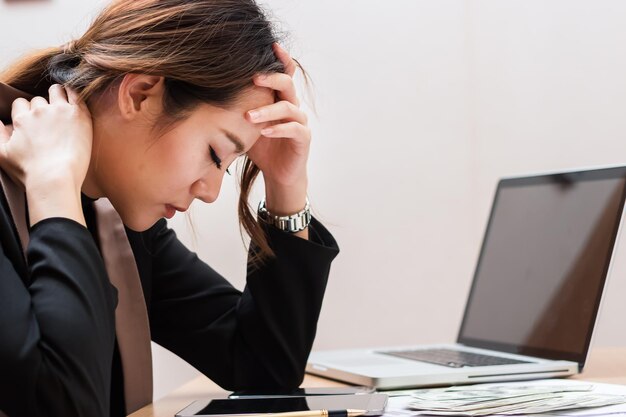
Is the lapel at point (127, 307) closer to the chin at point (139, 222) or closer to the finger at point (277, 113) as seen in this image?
the chin at point (139, 222)

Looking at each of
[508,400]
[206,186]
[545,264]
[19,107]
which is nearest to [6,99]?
[19,107]

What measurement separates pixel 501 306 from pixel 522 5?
0.70m

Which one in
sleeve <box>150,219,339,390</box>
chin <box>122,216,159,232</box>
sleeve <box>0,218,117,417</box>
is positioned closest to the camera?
sleeve <box>0,218,117,417</box>

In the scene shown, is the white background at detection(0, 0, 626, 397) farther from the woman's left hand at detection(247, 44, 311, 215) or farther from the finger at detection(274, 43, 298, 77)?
the finger at detection(274, 43, 298, 77)

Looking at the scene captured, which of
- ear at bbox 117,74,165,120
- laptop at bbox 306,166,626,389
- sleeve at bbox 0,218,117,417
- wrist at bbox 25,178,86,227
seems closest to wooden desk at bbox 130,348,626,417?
laptop at bbox 306,166,626,389

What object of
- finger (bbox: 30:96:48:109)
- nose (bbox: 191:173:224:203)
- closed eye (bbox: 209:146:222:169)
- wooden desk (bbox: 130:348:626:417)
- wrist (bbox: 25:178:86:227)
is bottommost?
wooden desk (bbox: 130:348:626:417)

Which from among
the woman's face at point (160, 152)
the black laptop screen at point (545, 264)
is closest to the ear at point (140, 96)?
the woman's face at point (160, 152)

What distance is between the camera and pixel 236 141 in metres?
1.11

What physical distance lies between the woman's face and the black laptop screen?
556 mm

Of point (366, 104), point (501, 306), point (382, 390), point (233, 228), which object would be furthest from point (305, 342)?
point (366, 104)

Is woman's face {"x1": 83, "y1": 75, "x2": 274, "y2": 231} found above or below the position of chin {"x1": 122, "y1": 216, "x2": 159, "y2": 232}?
above

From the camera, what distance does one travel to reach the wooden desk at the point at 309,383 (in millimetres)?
1062

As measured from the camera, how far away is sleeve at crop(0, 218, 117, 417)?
0.82 metres

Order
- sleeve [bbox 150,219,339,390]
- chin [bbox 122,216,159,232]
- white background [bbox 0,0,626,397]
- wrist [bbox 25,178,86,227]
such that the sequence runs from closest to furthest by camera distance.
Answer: wrist [bbox 25,178,86,227]
chin [bbox 122,216,159,232]
sleeve [bbox 150,219,339,390]
white background [bbox 0,0,626,397]
